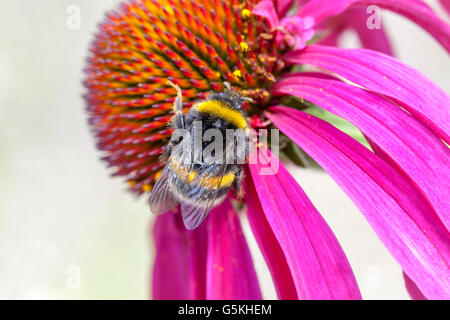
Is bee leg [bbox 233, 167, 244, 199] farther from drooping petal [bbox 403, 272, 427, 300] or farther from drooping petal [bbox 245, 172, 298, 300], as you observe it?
drooping petal [bbox 403, 272, 427, 300]

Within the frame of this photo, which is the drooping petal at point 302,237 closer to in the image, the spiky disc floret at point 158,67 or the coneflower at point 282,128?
the coneflower at point 282,128

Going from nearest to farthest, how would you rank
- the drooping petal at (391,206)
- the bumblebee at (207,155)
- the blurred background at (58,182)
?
the drooping petal at (391,206), the bumblebee at (207,155), the blurred background at (58,182)

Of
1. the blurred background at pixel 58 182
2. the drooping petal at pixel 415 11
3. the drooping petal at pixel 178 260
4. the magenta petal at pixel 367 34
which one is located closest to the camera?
the drooping petal at pixel 415 11

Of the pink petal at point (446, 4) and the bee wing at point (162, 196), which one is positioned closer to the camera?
the bee wing at point (162, 196)

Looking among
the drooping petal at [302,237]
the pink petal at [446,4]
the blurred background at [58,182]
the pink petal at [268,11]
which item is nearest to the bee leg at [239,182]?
the drooping petal at [302,237]

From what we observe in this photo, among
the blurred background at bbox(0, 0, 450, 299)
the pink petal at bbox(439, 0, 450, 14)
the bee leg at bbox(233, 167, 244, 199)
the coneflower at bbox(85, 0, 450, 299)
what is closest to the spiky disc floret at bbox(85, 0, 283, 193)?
the coneflower at bbox(85, 0, 450, 299)

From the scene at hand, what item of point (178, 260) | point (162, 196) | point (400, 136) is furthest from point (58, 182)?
point (400, 136)

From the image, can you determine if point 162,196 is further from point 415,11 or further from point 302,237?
point 415,11
